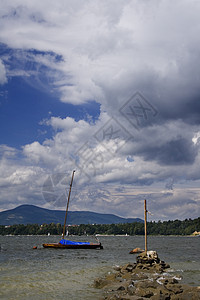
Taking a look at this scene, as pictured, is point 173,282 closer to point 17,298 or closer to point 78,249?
point 17,298

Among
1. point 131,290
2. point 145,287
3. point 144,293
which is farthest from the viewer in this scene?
point 145,287

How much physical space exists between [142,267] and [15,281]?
17446mm

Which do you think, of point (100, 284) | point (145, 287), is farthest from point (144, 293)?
point (100, 284)

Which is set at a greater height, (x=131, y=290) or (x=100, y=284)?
(x=131, y=290)

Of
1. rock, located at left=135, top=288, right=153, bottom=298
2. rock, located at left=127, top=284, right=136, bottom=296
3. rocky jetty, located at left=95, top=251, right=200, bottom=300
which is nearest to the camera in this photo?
rocky jetty, located at left=95, top=251, right=200, bottom=300

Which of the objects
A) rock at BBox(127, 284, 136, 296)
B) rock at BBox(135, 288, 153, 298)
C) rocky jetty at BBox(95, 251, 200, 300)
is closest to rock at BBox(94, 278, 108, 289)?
Result: rocky jetty at BBox(95, 251, 200, 300)

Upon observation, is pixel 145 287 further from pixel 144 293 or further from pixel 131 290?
pixel 144 293

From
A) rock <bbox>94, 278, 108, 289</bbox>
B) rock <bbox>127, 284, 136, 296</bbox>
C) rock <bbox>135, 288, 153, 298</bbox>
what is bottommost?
rock <bbox>94, 278, 108, 289</bbox>

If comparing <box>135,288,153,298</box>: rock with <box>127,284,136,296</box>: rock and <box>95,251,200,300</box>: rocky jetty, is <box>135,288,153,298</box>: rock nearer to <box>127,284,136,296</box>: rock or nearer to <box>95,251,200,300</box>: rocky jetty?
<box>95,251,200,300</box>: rocky jetty

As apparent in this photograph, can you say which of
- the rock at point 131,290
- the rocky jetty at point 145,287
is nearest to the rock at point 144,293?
the rocky jetty at point 145,287

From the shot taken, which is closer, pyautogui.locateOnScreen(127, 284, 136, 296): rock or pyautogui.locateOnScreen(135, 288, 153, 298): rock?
pyautogui.locateOnScreen(135, 288, 153, 298): rock

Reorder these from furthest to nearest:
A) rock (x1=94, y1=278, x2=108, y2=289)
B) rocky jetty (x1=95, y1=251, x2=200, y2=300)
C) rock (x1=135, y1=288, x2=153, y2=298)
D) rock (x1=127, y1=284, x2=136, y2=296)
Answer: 1. rock (x1=94, y1=278, x2=108, y2=289)
2. rock (x1=127, y1=284, x2=136, y2=296)
3. rock (x1=135, y1=288, x2=153, y2=298)
4. rocky jetty (x1=95, y1=251, x2=200, y2=300)

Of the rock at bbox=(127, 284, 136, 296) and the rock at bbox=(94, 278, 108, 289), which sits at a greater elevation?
the rock at bbox=(127, 284, 136, 296)

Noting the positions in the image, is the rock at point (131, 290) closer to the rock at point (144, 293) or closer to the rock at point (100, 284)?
→ the rock at point (144, 293)
